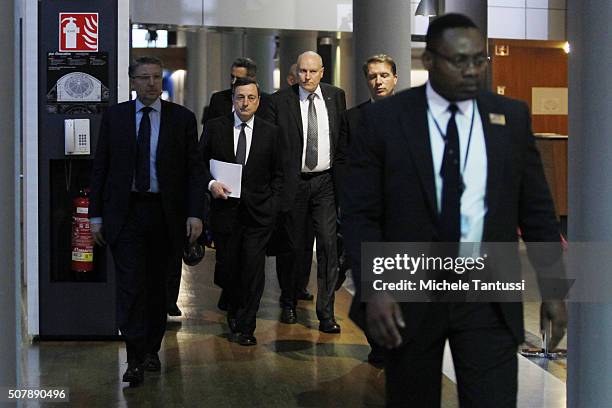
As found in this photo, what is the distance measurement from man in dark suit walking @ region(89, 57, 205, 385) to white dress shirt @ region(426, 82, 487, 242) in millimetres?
2993

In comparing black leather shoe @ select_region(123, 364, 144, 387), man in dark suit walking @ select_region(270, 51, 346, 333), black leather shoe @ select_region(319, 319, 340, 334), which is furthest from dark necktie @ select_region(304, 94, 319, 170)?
black leather shoe @ select_region(123, 364, 144, 387)

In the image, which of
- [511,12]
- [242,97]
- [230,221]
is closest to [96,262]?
[230,221]

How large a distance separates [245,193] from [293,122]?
2.42 ft

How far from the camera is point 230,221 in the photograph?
26.5 feet

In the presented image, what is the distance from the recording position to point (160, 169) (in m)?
6.74

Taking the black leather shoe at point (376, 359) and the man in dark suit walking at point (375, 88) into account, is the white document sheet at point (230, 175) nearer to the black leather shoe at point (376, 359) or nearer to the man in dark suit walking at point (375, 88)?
the man in dark suit walking at point (375, 88)

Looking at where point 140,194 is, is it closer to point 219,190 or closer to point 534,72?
point 219,190

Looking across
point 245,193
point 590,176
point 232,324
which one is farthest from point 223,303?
point 590,176

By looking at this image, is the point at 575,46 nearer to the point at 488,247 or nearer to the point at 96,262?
the point at 488,247

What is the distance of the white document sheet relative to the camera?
26.3 ft

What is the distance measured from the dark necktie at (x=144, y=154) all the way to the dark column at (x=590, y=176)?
8.30 ft

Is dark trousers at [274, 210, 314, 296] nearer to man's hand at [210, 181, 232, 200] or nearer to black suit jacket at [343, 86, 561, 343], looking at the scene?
man's hand at [210, 181, 232, 200]

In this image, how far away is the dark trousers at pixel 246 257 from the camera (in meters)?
8.07

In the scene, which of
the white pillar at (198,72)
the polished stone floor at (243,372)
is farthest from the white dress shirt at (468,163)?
the white pillar at (198,72)
